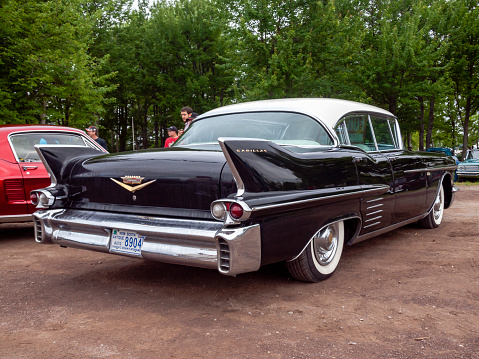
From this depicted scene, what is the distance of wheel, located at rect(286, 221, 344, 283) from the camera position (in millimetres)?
3561

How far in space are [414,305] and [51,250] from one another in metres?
4.16

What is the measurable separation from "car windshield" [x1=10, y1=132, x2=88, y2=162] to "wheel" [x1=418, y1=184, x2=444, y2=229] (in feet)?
17.6

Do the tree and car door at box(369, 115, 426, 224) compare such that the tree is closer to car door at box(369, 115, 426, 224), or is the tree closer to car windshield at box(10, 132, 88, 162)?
car door at box(369, 115, 426, 224)

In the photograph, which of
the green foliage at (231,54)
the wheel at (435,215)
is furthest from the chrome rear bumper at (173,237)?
the green foliage at (231,54)

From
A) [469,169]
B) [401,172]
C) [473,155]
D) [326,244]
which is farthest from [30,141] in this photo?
[473,155]

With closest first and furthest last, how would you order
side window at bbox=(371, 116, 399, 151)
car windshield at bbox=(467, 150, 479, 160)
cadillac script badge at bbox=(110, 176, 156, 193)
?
cadillac script badge at bbox=(110, 176, 156, 193), side window at bbox=(371, 116, 399, 151), car windshield at bbox=(467, 150, 479, 160)

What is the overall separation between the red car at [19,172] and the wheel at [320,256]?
12.3 ft

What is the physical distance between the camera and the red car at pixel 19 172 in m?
5.52

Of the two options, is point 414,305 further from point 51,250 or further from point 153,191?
point 51,250

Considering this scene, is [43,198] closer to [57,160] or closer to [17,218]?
[57,160]

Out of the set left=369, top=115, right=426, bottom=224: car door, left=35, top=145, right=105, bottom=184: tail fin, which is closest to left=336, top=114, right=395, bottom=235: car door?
left=369, top=115, right=426, bottom=224: car door

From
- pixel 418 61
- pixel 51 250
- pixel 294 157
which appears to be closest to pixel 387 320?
pixel 294 157

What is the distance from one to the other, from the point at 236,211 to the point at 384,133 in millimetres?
3151

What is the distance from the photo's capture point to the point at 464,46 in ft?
75.7
